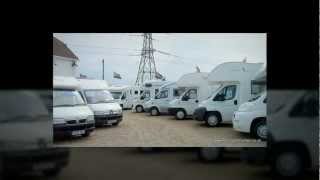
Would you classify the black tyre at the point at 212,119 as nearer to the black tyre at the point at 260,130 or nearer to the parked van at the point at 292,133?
the black tyre at the point at 260,130

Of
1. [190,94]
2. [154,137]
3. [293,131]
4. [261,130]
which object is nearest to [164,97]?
[190,94]

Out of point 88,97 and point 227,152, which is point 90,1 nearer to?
point 88,97

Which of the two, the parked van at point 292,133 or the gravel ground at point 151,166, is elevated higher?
the parked van at point 292,133

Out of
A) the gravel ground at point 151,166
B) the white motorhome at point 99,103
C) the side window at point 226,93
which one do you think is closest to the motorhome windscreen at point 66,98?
the white motorhome at point 99,103

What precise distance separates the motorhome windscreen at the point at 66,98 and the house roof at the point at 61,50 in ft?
1.95

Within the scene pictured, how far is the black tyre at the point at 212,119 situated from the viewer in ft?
25.5

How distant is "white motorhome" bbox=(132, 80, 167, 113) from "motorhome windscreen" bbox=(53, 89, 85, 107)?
43.6 inches

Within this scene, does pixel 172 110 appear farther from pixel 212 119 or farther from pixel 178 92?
pixel 212 119

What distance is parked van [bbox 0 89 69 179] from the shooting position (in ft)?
21.8

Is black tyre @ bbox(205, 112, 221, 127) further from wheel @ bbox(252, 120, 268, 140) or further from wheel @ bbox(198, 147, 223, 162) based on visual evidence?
wheel @ bbox(252, 120, 268, 140)

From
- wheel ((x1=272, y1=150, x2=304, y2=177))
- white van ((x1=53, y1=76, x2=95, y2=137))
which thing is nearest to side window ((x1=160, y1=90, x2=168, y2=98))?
white van ((x1=53, y1=76, x2=95, y2=137))

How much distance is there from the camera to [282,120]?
23.3 feet

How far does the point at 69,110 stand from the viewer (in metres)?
7.38

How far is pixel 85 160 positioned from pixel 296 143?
3.45 meters
